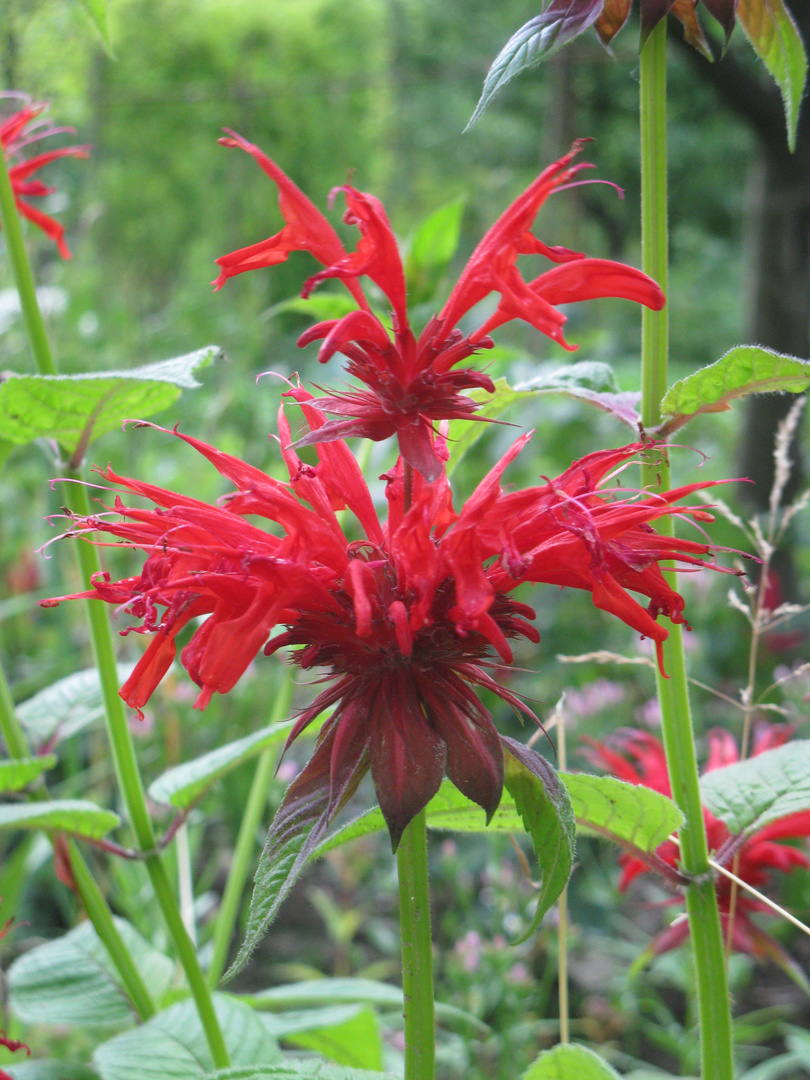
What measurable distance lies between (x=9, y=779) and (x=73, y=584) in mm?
1001

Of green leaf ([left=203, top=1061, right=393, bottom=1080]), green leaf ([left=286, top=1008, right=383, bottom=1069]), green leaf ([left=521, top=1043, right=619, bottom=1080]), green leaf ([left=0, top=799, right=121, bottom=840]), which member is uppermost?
green leaf ([left=0, top=799, right=121, bottom=840])

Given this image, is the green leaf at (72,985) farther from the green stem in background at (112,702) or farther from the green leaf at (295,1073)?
the green leaf at (295,1073)

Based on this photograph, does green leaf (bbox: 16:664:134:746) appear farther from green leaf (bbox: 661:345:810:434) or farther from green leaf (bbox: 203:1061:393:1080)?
green leaf (bbox: 661:345:810:434)

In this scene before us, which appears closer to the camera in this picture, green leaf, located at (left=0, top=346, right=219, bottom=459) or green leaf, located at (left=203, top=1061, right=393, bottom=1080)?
green leaf, located at (left=203, top=1061, right=393, bottom=1080)

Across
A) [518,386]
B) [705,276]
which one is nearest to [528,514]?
[518,386]

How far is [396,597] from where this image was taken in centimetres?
43

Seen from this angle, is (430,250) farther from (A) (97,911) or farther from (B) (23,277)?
(A) (97,911)

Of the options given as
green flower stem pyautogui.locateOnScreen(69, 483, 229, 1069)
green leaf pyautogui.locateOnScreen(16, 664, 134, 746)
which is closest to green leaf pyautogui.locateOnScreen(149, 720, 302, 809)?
green flower stem pyautogui.locateOnScreen(69, 483, 229, 1069)

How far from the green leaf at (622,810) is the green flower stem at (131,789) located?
0.95ft

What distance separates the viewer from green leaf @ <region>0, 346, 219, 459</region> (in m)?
0.52

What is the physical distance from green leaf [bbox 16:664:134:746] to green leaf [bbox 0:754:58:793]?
0.09 m

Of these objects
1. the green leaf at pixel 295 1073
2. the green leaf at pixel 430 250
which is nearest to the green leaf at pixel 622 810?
the green leaf at pixel 295 1073

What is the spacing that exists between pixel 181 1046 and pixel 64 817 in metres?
0.18

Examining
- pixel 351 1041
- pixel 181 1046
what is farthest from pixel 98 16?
pixel 351 1041
